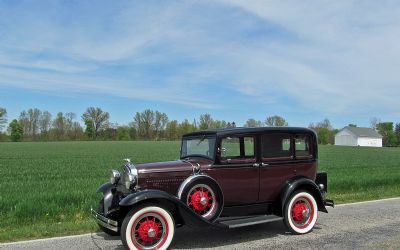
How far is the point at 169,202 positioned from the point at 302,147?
9.53ft

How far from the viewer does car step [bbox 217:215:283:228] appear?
243 inches

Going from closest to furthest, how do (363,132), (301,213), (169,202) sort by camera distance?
(169,202) → (301,213) → (363,132)

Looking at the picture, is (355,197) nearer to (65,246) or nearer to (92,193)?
(92,193)

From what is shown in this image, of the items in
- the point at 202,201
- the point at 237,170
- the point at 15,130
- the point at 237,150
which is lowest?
the point at 202,201

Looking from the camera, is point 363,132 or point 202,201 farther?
point 363,132

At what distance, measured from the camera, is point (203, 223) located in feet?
19.4

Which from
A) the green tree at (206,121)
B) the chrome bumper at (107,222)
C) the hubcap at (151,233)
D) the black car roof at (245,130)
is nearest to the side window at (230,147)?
the black car roof at (245,130)

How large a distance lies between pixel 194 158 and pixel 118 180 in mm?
1335

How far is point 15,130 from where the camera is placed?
112562mm

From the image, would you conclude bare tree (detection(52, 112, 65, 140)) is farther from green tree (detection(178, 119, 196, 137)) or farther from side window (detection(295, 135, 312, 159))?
side window (detection(295, 135, 312, 159))

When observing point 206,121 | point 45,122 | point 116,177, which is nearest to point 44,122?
point 45,122

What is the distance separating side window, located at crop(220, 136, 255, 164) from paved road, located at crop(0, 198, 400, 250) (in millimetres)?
1275

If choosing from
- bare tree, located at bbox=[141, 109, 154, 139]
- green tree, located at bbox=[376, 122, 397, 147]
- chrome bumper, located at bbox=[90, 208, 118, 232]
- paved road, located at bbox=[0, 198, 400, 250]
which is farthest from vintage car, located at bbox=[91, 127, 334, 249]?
green tree, located at bbox=[376, 122, 397, 147]

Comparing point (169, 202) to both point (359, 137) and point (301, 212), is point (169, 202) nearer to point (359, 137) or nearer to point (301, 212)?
point (301, 212)
